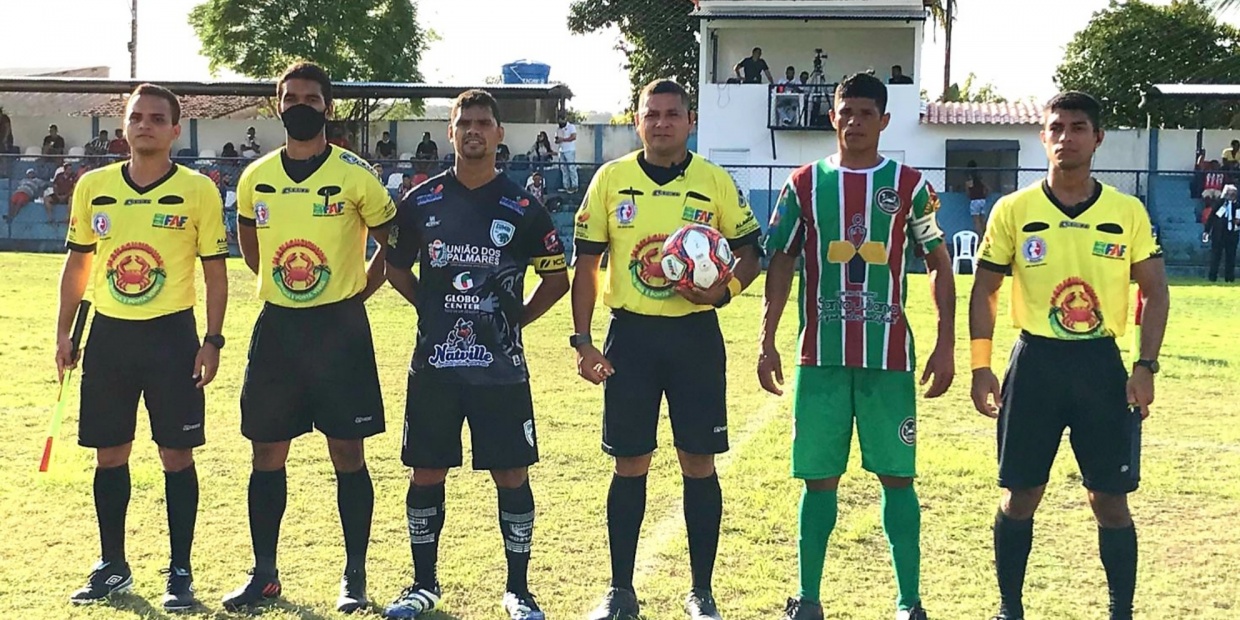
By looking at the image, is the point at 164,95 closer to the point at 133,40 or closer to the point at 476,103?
the point at 476,103

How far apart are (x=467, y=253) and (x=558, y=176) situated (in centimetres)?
2091

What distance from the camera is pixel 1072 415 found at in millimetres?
4648

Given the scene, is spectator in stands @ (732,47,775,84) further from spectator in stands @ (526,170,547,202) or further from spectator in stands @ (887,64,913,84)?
spectator in stands @ (526,170,547,202)

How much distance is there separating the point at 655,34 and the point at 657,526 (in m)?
35.3

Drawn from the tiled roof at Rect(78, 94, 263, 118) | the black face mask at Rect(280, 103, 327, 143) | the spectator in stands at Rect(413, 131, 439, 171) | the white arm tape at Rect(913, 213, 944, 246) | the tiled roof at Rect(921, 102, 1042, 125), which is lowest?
the white arm tape at Rect(913, 213, 944, 246)

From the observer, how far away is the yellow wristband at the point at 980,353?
15.8 feet

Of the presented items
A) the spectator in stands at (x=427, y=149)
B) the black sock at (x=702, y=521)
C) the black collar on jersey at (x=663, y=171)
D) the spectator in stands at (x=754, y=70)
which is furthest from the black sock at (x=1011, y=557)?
the spectator in stands at (x=754, y=70)

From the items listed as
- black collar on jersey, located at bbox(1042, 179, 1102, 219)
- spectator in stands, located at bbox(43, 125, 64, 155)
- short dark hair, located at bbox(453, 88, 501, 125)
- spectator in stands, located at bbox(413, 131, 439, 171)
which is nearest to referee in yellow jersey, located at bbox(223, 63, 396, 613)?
short dark hair, located at bbox(453, 88, 501, 125)

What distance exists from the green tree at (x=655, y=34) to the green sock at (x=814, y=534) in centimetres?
3424

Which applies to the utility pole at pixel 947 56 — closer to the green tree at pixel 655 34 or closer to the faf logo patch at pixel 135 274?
the green tree at pixel 655 34

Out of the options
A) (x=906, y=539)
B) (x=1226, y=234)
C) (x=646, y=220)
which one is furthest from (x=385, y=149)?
(x=906, y=539)

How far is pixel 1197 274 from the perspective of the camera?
78.0ft

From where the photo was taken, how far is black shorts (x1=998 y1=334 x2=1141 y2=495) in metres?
4.59

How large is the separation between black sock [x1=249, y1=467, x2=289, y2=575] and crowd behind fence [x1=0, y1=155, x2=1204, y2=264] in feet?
63.9
